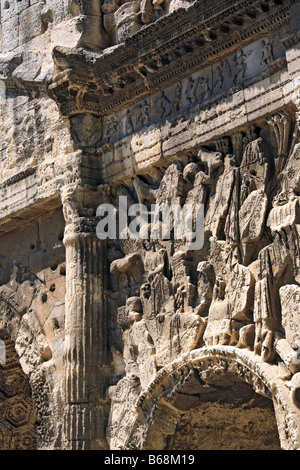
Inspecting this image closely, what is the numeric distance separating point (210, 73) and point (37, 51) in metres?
2.69

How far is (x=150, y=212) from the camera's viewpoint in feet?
36.9

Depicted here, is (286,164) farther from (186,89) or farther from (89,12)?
(89,12)

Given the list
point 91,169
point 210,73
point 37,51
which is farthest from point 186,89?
point 37,51

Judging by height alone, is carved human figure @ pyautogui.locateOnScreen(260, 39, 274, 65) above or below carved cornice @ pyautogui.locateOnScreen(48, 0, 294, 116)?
below

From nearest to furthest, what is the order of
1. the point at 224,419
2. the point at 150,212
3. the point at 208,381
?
1. the point at 208,381
2. the point at 224,419
3. the point at 150,212

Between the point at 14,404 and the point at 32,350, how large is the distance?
2.00m

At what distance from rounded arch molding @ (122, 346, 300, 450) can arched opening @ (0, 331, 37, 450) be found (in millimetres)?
2789

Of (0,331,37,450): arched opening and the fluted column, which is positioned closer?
the fluted column

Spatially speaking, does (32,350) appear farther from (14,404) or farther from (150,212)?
(150,212)

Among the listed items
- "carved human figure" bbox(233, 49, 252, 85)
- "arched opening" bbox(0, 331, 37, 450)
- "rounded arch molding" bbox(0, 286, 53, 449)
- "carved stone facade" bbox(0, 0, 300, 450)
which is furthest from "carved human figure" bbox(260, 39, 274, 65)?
"arched opening" bbox(0, 331, 37, 450)

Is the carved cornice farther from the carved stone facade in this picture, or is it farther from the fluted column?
the fluted column

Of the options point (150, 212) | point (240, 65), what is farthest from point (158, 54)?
point (150, 212)

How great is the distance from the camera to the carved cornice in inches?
407

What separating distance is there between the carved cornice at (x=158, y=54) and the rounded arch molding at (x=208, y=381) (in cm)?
273
